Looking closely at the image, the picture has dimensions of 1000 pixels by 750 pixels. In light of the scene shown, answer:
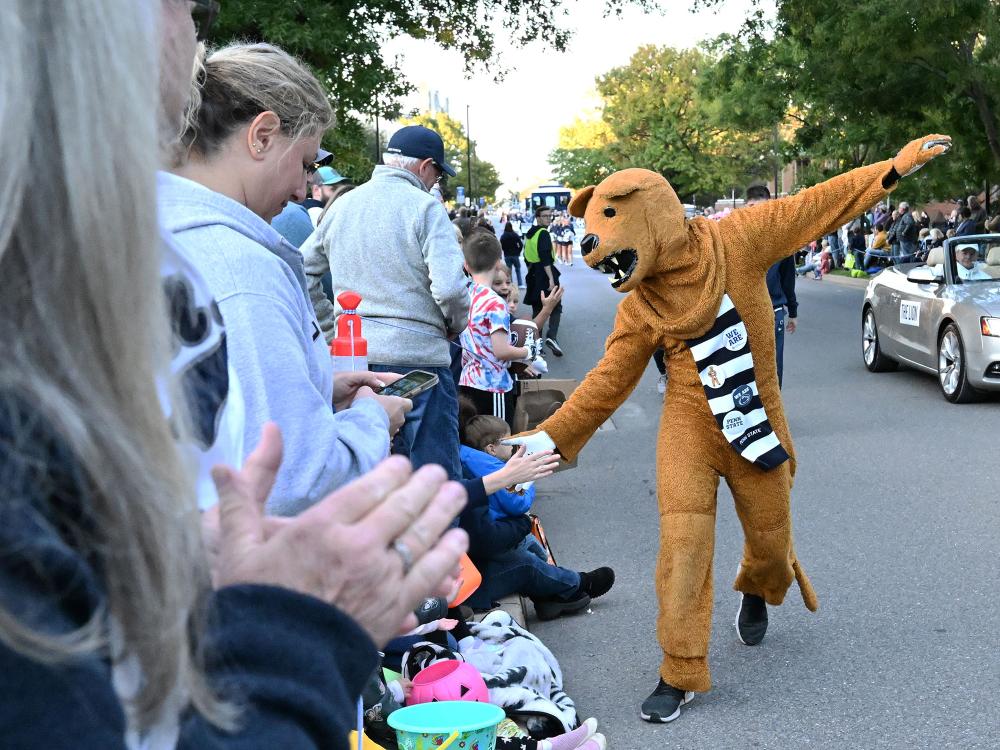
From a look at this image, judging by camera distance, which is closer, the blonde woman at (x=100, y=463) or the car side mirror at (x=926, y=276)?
the blonde woman at (x=100, y=463)

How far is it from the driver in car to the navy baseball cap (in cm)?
698

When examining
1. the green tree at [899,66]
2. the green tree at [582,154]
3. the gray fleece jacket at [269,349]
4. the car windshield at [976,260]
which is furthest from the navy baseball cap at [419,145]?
the green tree at [582,154]

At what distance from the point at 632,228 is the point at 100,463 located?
386cm

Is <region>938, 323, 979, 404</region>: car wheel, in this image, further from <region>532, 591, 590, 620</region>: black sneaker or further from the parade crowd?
the parade crowd

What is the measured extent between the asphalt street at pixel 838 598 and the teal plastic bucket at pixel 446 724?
0.93m

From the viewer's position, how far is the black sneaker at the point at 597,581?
588 centimetres

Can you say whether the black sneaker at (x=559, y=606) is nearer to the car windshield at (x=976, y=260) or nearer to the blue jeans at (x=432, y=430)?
the blue jeans at (x=432, y=430)

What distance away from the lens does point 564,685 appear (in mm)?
4891

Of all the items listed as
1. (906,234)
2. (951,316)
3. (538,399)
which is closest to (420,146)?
(538,399)

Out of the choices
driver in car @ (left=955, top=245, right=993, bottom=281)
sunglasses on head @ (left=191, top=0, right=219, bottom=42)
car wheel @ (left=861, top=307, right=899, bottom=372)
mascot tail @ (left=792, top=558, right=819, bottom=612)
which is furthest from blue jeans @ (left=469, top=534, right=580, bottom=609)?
car wheel @ (left=861, top=307, right=899, bottom=372)

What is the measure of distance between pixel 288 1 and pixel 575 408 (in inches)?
434

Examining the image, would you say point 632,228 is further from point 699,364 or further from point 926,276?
point 926,276

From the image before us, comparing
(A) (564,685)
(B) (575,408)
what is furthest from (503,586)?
(B) (575,408)

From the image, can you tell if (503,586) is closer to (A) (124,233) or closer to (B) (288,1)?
(A) (124,233)
